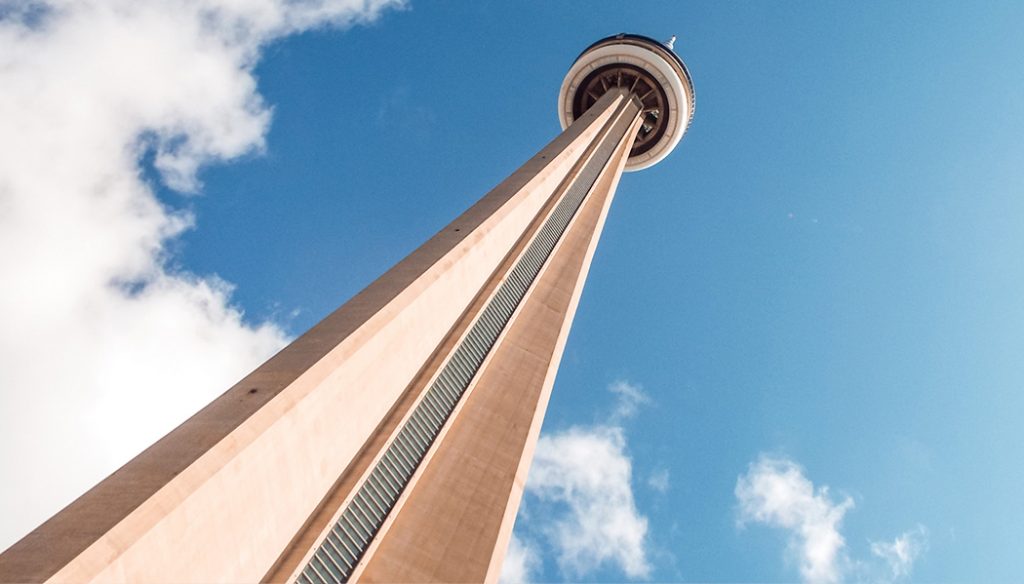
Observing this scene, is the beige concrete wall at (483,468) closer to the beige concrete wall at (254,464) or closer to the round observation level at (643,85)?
the beige concrete wall at (254,464)

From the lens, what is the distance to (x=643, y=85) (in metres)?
37.2

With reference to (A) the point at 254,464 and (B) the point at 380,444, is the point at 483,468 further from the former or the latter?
(A) the point at 254,464

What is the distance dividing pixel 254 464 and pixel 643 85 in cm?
3435

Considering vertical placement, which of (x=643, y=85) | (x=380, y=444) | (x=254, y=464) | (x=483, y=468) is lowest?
(x=254, y=464)

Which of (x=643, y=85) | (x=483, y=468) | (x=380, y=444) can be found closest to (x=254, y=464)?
(x=380, y=444)

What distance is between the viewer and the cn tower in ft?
16.7

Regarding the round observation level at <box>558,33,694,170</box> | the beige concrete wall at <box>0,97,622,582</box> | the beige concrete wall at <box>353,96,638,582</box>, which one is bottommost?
the beige concrete wall at <box>0,97,622,582</box>

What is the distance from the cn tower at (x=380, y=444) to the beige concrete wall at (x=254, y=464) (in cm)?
2

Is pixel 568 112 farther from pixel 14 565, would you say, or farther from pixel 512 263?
pixel 14 565

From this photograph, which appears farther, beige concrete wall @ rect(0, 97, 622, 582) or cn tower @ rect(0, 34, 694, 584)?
cn tower @ rect(0, 34, 694, 584)

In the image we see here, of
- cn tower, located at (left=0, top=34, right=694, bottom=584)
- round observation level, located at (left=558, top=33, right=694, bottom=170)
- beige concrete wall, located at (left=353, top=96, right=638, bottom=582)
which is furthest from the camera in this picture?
round observation level, located at (left=558, top=33, right=694, bottom=170)

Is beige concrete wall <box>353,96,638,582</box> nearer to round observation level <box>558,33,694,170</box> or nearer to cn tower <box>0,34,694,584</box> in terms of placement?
cn tower <box>0,34,694,584</box>

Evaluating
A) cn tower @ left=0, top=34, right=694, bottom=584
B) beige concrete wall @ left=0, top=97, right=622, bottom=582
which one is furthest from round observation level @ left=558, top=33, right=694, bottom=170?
beige concrete wall @ left=0, top=97, right=622, bottom=582

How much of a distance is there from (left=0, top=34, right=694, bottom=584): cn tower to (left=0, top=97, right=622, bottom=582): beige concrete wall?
0.02m
